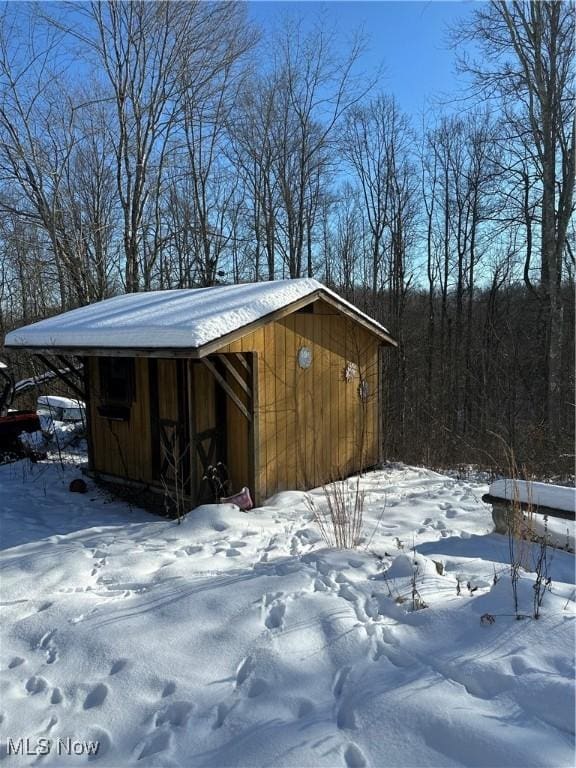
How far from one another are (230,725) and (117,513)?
16.6 ft

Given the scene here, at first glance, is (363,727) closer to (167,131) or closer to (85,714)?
(85,714)

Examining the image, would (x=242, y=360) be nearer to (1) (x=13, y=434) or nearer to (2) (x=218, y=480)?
(2) (x=218, y=480)

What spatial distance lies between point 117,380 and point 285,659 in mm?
→ 6120

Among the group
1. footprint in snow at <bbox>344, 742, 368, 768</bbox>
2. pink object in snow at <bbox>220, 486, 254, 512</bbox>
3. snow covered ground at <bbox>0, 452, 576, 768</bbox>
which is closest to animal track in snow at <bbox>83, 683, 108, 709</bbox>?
snow covered ground at <bbox>0, 452, 576, 768</bbox>

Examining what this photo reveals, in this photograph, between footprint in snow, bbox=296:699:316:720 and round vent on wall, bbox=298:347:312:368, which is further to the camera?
round vent on wall, bbox=298:347:312:368

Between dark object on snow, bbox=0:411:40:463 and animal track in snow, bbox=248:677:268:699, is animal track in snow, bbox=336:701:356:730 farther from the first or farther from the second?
dark object on snow, bbox=0:411:40:463

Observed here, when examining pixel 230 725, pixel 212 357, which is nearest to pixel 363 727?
pixel 230 725

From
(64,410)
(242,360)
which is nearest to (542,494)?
(242,360)

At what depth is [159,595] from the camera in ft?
12.6

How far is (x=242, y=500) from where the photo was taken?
21.7 feet

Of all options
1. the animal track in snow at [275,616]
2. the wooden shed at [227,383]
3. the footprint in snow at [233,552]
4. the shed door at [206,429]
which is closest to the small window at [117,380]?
the wooden shed at [227,383]

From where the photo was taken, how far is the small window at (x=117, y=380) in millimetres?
7906

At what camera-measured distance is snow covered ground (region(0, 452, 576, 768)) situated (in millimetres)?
2293

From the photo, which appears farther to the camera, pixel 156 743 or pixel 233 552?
pixel 233 552
